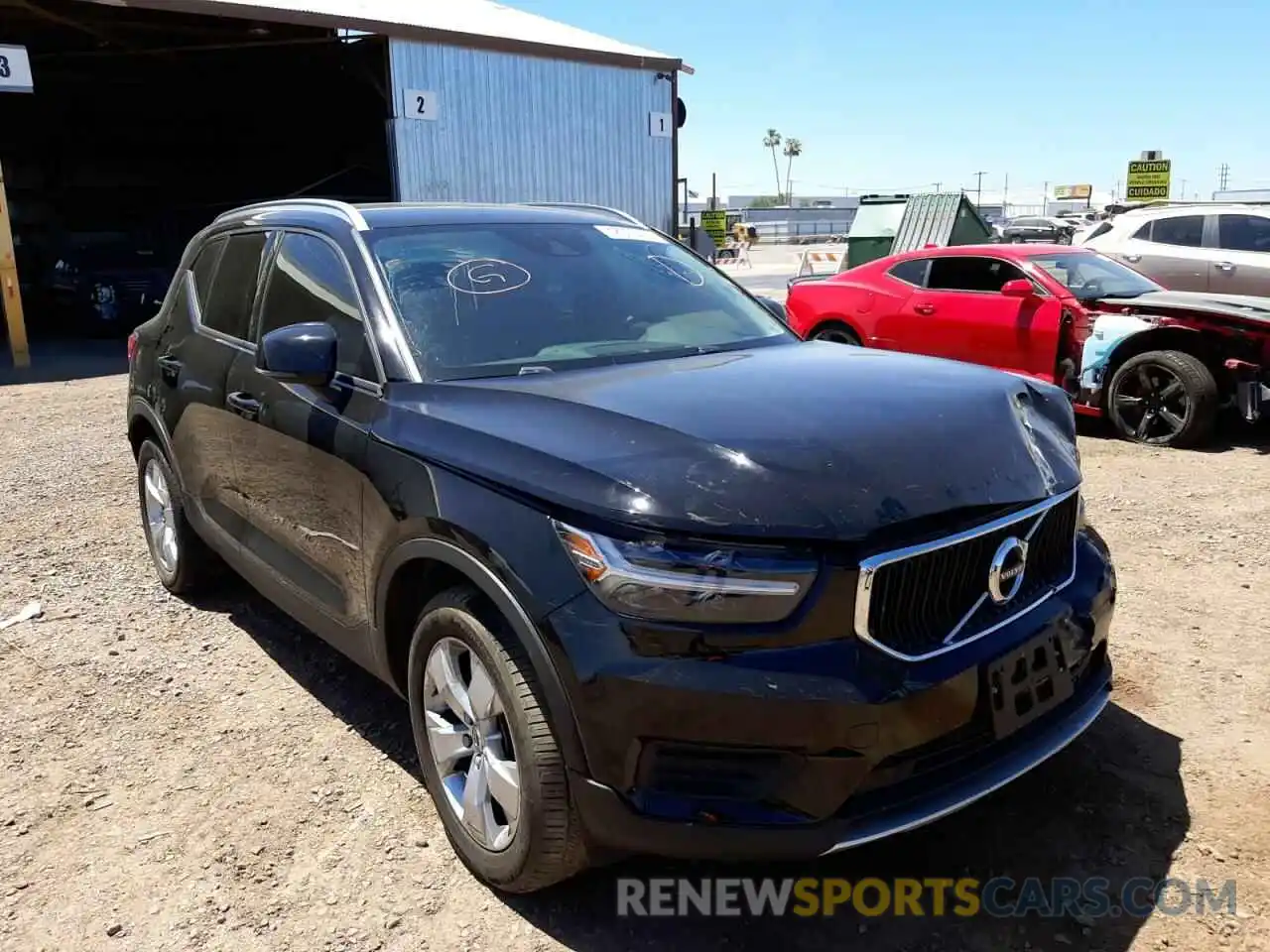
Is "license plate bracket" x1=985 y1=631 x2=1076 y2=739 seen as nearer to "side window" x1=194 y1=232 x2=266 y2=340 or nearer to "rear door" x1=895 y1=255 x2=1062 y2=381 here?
"side window" x1=194 y1=232 x2=266 y2=340

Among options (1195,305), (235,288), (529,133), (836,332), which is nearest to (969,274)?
(836,332)

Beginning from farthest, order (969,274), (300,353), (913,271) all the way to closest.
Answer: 1. (913,271)
2. (969,274)
3. (300,353)

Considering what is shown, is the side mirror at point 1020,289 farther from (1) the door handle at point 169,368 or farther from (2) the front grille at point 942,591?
(1) the door handle at point 169,368

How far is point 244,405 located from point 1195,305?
6.59 metres

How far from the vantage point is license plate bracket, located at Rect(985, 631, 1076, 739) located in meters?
2.39

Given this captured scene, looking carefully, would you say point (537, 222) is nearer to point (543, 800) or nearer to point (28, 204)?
point (543, 800)

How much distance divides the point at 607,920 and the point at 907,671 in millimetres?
1047

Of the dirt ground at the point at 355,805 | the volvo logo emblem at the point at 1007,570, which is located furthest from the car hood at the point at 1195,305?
the volvo logo emblem at the point at 1007,570

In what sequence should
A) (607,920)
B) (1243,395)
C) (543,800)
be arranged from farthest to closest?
(1243,395) < (607,920) < (543,800)

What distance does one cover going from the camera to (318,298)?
3.49m

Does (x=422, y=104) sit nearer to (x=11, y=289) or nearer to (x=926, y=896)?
(x=11, y=289)

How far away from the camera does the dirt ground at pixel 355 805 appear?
8.53 ft

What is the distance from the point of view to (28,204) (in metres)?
21.0

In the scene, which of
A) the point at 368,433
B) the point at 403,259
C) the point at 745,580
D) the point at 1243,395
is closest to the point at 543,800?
the point at 745,580
